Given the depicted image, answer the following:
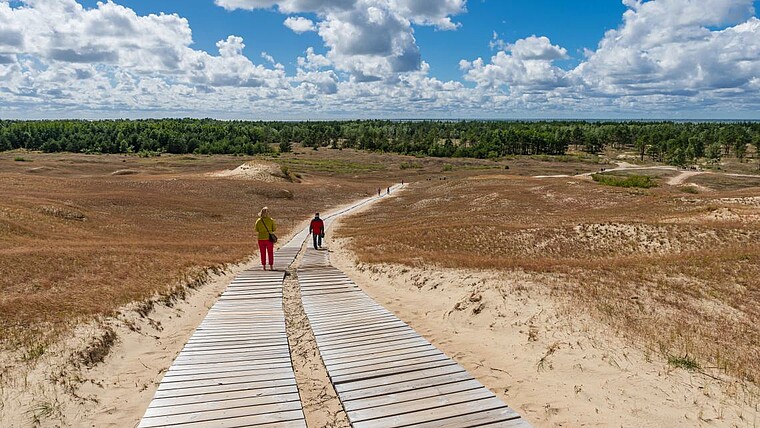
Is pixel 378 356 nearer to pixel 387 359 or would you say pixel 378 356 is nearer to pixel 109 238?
pixel 387 359

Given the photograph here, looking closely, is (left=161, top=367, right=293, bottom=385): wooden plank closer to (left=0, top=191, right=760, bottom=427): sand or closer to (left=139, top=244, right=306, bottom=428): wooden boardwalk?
(left=139, top=244, right=306, bottom=428): wooden boardwalk

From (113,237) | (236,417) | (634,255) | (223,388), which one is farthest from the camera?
(113,237)

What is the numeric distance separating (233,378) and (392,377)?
10.5 ft

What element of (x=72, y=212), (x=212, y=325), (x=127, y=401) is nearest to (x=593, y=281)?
(x=212, y=325)

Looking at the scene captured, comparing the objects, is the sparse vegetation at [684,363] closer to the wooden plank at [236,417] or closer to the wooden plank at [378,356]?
the wooden plank at [378,356]

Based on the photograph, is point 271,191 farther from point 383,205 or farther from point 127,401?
point 127,401

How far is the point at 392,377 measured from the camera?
9.45 meters

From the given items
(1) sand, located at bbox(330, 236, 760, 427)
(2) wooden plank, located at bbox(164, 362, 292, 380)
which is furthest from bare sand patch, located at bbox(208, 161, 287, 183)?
(2) wooden plank, located at bbox(164, 362, 292, 380)

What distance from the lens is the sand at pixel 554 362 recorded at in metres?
8.24

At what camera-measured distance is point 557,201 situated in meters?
53.1

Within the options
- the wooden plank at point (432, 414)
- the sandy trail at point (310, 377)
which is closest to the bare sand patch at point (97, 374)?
the sandy trail at point (310, 377)

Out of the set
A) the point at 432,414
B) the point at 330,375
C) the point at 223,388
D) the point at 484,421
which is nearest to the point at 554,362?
the point at 484,421

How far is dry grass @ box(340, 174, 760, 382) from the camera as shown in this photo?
1247 centimetres

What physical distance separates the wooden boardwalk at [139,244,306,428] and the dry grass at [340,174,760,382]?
8463mm
